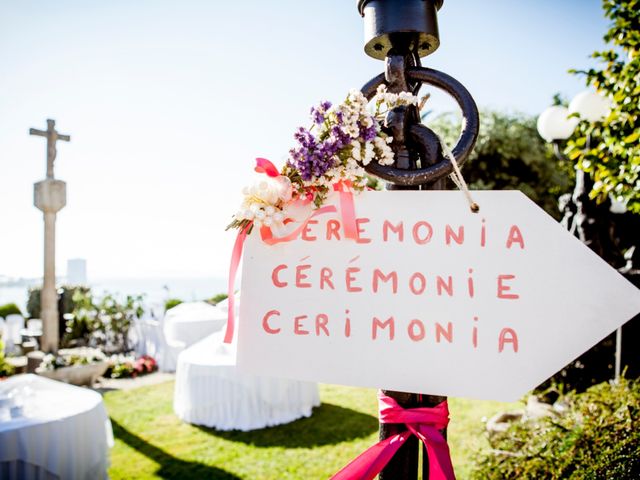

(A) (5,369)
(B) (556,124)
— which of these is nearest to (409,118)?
(B) (556,124)

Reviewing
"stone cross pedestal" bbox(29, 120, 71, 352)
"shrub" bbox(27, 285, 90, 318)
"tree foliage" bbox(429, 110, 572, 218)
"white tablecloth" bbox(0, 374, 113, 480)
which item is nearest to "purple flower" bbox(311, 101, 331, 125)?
"white tablecloth" bbox(0, 374, 113, 480)

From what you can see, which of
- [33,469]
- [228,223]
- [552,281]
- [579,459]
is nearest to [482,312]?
[552,281]

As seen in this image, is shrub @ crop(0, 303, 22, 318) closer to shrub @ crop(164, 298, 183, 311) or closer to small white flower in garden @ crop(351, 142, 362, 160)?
shrub @ crop(164, 298, 183, 311)

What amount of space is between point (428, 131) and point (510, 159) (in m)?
13.8

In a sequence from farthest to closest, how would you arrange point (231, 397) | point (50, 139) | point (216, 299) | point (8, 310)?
point (216, 299)
point (8, 310)
point (50, 139)
point (231, 397)

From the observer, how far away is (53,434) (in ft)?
12.2

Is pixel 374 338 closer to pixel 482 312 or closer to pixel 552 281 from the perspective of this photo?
pixel 482 312

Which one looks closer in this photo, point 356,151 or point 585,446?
point 356,151

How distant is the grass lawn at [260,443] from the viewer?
182 inches

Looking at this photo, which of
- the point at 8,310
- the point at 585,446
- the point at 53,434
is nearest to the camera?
the point at 585,446

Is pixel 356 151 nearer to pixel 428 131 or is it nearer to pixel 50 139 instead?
pixel 428 131

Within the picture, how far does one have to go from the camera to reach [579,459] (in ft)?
6.12

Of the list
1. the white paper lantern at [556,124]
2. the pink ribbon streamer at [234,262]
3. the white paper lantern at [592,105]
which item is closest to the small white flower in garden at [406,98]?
the pink ribbon streamer at [234,262]

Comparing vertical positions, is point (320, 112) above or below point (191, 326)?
above
